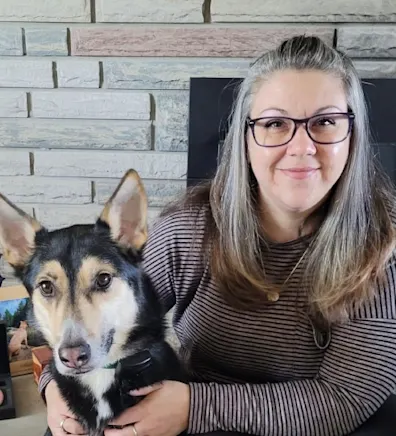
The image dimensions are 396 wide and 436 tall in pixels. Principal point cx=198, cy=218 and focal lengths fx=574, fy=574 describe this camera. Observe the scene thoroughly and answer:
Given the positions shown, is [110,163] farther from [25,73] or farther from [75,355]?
[75,355]

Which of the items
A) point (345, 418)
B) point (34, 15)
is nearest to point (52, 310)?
point (345, 418)

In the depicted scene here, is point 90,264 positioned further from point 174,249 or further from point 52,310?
point 174,249

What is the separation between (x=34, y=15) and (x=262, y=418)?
123 centimetres

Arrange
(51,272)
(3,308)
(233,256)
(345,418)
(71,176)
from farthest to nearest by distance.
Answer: (71,176) → (3,308) → (233,256) → (345,418) → (51,272)

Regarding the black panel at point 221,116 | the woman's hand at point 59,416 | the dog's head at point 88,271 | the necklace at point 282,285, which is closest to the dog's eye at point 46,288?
the dog's head at point 88,271

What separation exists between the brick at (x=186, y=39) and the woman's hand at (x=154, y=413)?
97 centimetres

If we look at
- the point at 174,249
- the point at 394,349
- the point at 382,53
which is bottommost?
the point at 394,349

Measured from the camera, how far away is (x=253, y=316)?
45.3 inches

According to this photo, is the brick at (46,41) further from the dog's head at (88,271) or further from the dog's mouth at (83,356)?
the dog's mouth at (83,356)

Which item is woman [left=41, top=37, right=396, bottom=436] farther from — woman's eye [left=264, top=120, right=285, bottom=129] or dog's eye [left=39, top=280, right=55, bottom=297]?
dog's eye [left=39, top=280, right=55, bottom=297]

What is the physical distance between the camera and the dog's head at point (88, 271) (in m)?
0.88

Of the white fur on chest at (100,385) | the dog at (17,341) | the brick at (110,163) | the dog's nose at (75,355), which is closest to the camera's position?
the dog's nose at (75,355)

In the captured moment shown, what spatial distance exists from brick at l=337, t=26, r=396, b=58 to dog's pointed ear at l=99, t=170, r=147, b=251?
0.94 meters

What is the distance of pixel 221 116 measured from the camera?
1591 mm
